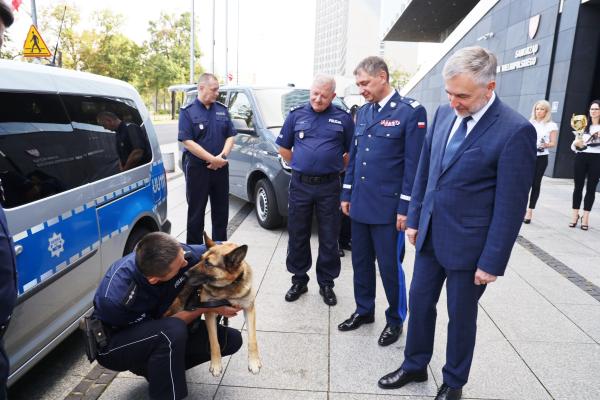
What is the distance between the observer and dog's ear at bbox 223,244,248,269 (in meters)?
2.36

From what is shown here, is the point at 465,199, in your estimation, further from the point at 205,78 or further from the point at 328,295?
the point at 205,78

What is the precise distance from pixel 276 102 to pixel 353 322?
152 inches

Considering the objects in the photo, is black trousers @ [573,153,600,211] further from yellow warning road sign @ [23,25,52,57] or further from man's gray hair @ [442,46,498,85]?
yellow warning road sign @ [23,25,52,57]

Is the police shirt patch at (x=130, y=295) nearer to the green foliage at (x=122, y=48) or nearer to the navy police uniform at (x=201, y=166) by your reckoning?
the navy police uniform at (x=201, y=166)

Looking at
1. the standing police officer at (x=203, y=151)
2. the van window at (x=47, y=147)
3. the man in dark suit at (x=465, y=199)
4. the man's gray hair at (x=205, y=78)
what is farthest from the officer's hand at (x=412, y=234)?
the man's gray hair at (x=205, y=78)

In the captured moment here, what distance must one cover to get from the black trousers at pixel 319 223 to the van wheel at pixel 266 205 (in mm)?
2014

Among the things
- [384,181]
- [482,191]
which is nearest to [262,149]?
[384,181]

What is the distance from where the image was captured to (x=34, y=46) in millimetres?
8680

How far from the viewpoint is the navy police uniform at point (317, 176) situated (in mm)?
3641

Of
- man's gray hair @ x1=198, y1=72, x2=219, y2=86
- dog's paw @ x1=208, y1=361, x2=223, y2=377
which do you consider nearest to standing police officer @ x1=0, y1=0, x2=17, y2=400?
dog's paw @ x1=208, y1=361, x2=223, y2=377

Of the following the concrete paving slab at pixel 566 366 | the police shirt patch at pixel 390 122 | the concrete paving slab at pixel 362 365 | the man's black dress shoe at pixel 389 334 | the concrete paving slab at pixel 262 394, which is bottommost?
the concrete paving slab at pixel 262 394

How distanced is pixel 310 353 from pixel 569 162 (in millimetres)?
10623

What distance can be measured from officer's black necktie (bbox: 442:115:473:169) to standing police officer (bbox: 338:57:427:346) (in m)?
0.67

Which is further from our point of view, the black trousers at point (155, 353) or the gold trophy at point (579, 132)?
the gold trophy at point (579, 132)
